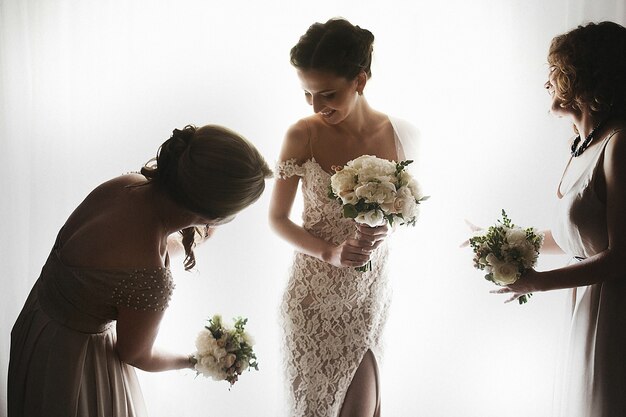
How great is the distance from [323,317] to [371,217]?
1.87 feet

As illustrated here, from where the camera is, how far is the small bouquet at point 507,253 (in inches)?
91.4

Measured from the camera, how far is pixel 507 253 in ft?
7.66

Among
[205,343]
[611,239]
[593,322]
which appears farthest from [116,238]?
[593,322]

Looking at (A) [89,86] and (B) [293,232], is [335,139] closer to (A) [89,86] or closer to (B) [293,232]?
(B) [293,232]

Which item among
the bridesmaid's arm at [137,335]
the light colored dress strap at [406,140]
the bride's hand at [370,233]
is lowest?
the bridesmaid's arm at [137,335]

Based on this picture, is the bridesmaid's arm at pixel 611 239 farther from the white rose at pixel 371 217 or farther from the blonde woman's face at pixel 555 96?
the white rose at pixel 371 217

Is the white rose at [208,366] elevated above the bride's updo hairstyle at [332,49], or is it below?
below

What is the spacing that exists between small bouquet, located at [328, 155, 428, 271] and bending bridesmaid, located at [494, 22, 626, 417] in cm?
54

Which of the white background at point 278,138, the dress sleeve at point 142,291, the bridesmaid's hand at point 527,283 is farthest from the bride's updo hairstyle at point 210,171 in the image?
the white background at point 278,138

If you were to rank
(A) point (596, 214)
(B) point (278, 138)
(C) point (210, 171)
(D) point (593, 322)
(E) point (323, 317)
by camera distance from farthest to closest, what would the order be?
1. (B) point (278, 138)
2. (E) point (323, 317)
3. (D) point (593, 322)
4. (A) point (596, 214)
5. (C) point (210, 171)

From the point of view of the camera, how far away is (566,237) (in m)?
2.45

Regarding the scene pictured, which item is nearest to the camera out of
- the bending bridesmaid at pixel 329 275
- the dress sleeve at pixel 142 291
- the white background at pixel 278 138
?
the dress sleeve at pixel 142 291

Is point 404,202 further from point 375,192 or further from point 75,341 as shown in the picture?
point 75,341

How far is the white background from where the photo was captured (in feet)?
10.3
